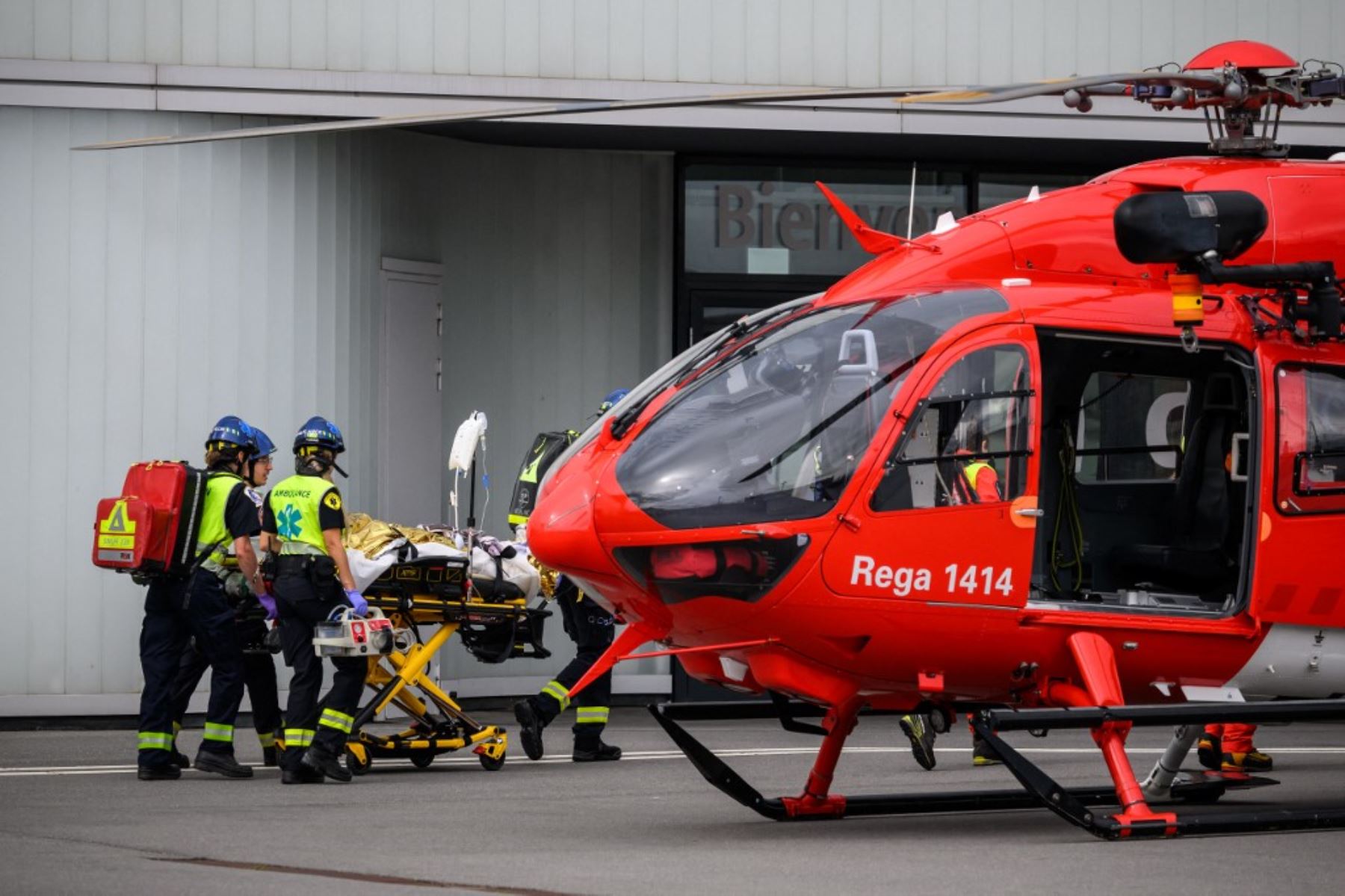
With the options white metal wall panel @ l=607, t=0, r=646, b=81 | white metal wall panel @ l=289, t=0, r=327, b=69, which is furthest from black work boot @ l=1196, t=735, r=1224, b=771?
white metal wall panel @ l=289, t=0, r=327, b=69

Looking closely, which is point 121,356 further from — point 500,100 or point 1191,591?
point 1191,591

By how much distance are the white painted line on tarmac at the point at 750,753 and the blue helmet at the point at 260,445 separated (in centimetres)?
191

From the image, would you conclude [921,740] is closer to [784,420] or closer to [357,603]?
[357,603]

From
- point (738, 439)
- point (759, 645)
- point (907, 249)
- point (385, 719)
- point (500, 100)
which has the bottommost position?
point (385, 719)

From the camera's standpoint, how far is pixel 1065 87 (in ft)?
27.6

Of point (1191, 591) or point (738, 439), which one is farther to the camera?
point (1191, 591)

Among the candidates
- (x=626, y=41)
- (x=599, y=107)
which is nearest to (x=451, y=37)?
(x=626, y=41)

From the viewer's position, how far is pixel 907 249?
32.6 feet

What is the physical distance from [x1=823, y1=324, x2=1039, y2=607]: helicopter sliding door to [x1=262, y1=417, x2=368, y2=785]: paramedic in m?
4.10

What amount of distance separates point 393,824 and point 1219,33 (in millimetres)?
9333

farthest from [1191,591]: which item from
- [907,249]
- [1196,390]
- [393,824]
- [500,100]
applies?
[500,100]

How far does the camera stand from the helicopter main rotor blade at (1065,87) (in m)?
8.02

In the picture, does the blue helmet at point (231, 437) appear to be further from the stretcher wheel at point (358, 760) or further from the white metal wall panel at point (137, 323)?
the white metal wall panel at point (137, 323)

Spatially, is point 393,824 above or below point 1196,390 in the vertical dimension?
below
